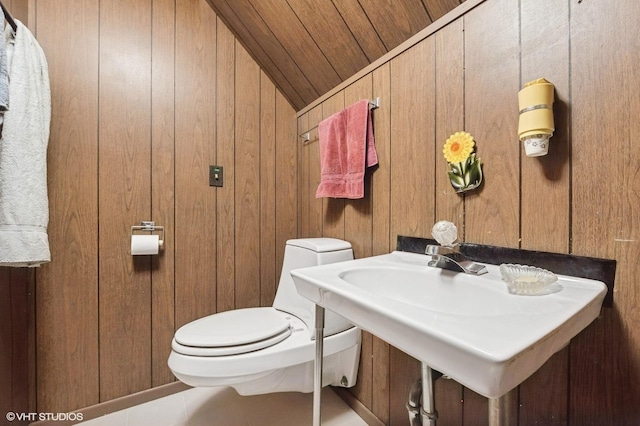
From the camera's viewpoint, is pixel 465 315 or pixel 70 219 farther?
pixel 70 219

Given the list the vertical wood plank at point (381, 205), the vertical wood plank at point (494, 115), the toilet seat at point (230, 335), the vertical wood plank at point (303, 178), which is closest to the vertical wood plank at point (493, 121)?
the vertical wood plank at point (494, 115)

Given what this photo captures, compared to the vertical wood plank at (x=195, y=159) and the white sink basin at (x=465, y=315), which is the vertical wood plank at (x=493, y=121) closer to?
the white sink basin at (x=465, y=315)

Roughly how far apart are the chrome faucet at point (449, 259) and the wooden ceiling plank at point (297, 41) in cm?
99

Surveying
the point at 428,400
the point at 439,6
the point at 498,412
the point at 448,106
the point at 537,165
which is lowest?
the point at 428,400

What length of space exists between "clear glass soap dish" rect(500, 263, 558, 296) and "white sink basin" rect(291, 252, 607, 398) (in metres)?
0.02

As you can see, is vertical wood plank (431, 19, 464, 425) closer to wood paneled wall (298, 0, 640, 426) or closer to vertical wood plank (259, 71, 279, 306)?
wood paneled wall (298, 0, 640, 426)

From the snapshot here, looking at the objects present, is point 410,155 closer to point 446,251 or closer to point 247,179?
point 446,251

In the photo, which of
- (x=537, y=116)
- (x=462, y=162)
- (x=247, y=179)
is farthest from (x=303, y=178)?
(x=537, y=116)

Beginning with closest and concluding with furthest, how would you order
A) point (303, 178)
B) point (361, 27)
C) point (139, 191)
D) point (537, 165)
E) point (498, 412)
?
point (498, 412)
point (537, 165)
point (361, 27)
point (139, 191)
point (303, 178)

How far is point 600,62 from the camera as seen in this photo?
0.62 metres

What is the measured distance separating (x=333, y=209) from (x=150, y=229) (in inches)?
36.0

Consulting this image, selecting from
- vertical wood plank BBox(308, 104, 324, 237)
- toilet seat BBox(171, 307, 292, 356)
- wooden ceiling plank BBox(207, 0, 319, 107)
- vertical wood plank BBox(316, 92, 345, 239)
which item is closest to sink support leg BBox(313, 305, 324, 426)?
toilet seat BBox(171, 307, 292, 356)

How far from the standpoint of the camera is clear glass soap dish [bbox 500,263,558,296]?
591 millimetres

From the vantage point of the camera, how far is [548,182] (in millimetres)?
698
